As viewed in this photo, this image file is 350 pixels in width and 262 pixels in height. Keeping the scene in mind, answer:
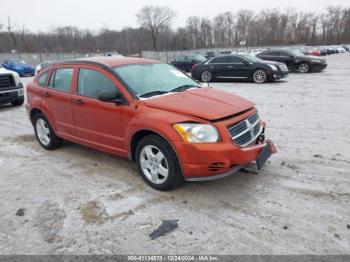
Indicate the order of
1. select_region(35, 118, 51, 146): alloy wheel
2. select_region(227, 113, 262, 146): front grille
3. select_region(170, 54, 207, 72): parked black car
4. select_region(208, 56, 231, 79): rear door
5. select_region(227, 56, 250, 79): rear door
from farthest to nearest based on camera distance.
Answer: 1. select_region(170, 54, 207, 72): parked black car
2. select_region(208, 56, 231, 79): rear door
3. select_region(227, 56, 250, 79): rear door
4. select_region(35, 118, 51, 146): alloy wheel
5. select_region(227, 113, 262, 146): front grille

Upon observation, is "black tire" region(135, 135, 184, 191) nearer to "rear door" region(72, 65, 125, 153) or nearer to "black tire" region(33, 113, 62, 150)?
"rear door" region(72, 65, 125, 153)

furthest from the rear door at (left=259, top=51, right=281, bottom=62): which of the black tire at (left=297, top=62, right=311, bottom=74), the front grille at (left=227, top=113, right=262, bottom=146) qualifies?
the front grille at (left=227, top=113, right=262, bottom=146)

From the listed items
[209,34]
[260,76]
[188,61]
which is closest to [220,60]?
[260,76]

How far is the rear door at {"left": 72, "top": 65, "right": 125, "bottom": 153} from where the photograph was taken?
4.09 meters

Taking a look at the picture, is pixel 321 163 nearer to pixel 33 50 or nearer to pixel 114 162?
pixel 114 162

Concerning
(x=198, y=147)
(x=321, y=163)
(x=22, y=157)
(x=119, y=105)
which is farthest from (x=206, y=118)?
(x=22, y=157)

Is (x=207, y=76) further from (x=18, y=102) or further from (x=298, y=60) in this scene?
(x=18, y=102)

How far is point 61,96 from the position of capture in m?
4.82

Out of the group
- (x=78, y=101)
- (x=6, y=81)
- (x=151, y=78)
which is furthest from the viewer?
(x=6, y=81)

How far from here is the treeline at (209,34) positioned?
8200 cm

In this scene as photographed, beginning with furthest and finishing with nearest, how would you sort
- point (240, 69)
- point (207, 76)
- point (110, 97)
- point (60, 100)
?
point (207, 76), point (240, 69), point (60, 100), point (110, 97)

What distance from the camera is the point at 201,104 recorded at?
3.72 m

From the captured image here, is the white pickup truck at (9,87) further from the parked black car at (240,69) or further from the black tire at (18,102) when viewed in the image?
the parked black car at (240,69)

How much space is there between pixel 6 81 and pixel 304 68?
609 inches
